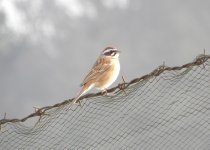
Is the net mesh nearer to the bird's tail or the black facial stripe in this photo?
the bird's tail

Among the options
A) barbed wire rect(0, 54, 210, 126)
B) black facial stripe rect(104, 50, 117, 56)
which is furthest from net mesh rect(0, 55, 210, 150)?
black facial stripe rect(104, 50, 117, 56)

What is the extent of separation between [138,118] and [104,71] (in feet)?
6.27

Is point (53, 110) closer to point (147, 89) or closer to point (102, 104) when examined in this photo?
point (102, 104)

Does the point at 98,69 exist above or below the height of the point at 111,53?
below

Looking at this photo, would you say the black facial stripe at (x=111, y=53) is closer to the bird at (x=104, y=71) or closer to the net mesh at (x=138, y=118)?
the bird at (x=104, y=71)

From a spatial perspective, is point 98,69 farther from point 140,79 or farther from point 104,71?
point 140,79

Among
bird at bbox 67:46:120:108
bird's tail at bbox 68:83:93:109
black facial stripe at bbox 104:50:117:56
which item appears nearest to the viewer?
bird's tail at bbox 68:83:93:109

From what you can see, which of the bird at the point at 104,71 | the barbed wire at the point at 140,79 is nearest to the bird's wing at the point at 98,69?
the bird at the point at 104,71

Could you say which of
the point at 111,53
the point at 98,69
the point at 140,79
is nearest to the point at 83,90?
the point at 98,69

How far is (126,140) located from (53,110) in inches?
28.6

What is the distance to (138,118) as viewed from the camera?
480 centimetres

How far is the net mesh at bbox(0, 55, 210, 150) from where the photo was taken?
15.3ft

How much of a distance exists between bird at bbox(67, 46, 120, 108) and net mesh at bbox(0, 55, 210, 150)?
107 centimetres

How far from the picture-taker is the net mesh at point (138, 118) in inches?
183
